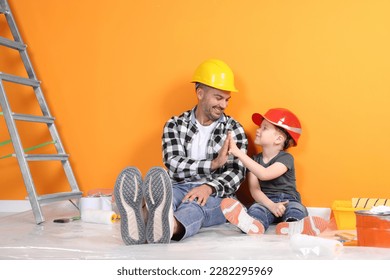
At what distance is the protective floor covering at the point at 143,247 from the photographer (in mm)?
2178

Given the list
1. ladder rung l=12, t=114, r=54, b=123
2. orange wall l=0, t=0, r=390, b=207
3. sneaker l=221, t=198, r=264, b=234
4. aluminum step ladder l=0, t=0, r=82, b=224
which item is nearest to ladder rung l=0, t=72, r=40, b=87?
aluminum step ladder l=0, t=0, r=82, b=224

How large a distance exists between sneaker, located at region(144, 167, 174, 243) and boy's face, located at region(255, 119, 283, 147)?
3.33ft

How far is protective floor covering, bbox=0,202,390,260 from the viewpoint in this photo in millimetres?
2178

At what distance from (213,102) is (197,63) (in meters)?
0.46

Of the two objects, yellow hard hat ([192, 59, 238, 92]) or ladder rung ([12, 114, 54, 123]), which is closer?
yellow hard hat ([192, 59, 238, 92])

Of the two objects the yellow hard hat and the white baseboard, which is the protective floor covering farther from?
the white baseboard

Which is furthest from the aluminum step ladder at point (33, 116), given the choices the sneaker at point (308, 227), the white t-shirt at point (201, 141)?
the sneaker at point (308, 227)

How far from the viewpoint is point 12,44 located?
3.69 meters

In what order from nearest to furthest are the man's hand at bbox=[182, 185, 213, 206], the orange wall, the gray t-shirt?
the man's hand at bbox=[182, 185, 213, 206]
the gray t-shirt
the orange wall

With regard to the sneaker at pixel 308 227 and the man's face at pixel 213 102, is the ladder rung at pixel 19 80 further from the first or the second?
the sneaker at pixel 308 227

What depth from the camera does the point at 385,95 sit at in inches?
129

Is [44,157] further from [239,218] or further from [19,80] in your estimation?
[239,218]

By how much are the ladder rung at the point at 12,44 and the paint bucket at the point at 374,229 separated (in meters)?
2.47
